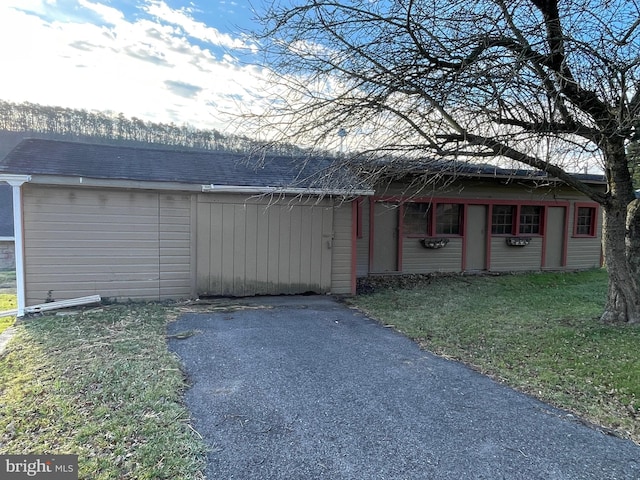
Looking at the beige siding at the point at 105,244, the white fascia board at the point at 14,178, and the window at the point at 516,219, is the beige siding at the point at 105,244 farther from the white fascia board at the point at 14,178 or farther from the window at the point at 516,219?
the window at the point at 516,219

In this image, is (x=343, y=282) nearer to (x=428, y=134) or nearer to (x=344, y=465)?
(x=428, y=134)

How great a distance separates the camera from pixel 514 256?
10195 millimetres

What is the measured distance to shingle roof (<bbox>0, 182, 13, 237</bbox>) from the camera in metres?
14.8

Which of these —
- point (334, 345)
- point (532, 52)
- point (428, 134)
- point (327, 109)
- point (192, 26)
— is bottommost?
point (334, 345)

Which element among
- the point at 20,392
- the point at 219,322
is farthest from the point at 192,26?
the point at 20,392

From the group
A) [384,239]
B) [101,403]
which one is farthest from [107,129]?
[101,403]

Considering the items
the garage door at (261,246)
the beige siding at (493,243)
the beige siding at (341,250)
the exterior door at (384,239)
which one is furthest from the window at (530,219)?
the garage door at (261,246)

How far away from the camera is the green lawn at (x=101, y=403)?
2158 millimetres

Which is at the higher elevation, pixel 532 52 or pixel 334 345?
pixel 532 52

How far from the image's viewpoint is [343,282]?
288 inches

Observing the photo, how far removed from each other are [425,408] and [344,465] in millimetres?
974

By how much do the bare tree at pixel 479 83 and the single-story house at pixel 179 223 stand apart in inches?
43.2

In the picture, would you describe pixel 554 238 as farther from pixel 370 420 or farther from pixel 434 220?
pixel 370 420

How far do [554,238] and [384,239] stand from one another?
527 centimetres
